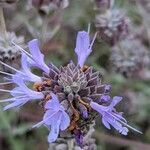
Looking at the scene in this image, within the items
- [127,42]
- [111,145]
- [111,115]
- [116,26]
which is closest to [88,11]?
[127,42]

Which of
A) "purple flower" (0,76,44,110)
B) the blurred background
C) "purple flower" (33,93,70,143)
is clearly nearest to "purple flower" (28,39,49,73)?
"purple flower" (0,76,44,110)

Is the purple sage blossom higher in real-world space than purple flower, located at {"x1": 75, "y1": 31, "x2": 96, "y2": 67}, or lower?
lower

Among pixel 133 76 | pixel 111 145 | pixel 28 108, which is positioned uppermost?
pixel 133 76

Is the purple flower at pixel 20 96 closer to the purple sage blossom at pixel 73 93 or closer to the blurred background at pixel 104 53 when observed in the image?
the purple sage blossom at pixel 73 93

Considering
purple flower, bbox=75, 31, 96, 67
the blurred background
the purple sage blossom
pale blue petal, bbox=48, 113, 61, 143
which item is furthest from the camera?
the blurred background

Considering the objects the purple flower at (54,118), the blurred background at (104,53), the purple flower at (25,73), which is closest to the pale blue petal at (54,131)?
the purple flower at (54,118)

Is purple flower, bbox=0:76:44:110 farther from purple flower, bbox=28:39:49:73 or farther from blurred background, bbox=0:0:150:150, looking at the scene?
blurred background, bbox=0:0:150:150

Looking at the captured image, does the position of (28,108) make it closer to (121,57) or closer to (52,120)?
(121,57)
